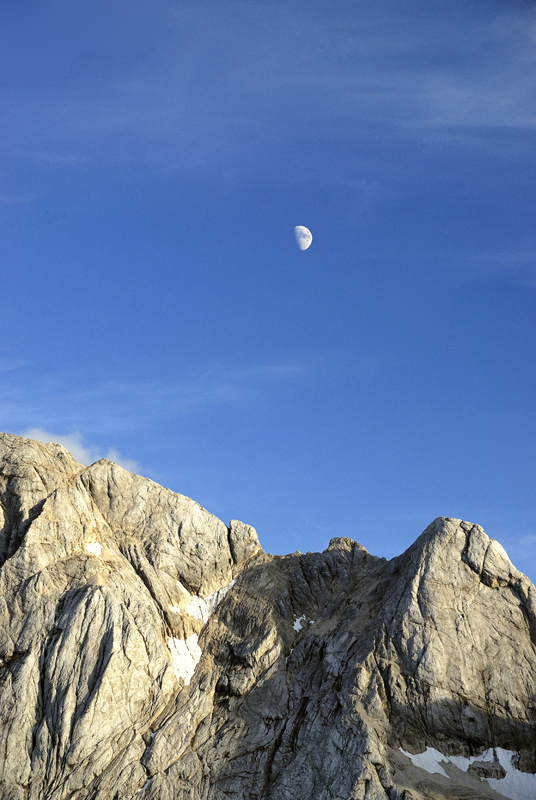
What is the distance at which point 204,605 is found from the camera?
2596 inches

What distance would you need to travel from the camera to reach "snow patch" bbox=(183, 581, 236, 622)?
213 feet

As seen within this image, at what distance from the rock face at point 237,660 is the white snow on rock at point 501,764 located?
11cm

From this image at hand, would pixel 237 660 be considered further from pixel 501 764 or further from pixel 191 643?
pixel 501 764

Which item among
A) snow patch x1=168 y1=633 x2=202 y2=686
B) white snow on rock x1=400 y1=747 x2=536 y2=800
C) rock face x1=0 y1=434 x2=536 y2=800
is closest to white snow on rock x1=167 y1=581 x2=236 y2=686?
snow patch x1=168 y1=633 x2=202 y2=686

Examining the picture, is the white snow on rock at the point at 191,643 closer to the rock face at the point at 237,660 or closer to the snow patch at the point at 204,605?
the snow patch at the point at 204,605

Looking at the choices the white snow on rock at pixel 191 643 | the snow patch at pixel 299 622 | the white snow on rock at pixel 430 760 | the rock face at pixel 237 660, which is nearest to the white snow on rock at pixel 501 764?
the white snow on rock at pixel 430 760

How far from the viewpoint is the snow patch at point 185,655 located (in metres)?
59.4

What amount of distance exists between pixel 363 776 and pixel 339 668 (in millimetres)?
9377

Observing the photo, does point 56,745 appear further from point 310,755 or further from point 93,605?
point 310,755

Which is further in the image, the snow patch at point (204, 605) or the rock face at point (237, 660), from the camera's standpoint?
the snow patch at point (204, 605)

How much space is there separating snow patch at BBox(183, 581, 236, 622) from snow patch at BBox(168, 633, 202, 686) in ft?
7.37

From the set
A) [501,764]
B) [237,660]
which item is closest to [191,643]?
[237,660]

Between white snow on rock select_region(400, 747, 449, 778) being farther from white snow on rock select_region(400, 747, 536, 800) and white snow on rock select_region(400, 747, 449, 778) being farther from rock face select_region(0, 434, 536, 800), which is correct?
rock face select_region(0, 434, 536, 800)

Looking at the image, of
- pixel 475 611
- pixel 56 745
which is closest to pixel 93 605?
pixel 56 745
